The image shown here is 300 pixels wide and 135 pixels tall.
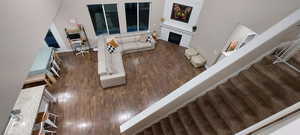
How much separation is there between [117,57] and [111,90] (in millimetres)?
1494

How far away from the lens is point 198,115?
2727 millimetres

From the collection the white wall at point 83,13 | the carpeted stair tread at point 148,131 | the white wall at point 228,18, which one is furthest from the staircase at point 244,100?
the white wall at point 83,13

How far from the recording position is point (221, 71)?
248cm

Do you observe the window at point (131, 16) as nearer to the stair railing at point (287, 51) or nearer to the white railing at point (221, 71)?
the white railing at point (221, 71)

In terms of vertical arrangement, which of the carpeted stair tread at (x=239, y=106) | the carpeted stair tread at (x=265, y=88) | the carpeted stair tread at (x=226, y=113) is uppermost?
the carpeted stair tread at (x=265, y=88)

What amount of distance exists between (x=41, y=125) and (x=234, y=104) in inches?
178

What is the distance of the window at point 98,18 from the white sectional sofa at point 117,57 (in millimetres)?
600

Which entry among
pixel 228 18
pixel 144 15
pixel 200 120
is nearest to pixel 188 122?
pixel 200 120

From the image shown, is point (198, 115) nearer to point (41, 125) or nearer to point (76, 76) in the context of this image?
point (41, 125)

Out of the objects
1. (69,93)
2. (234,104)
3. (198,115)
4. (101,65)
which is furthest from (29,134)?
(234,104)

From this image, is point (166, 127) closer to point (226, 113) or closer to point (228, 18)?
point (226, 113)

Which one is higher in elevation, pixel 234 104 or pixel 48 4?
pixel 48 4

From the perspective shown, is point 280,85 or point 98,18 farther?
point 98,18

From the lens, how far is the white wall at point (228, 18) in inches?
120
